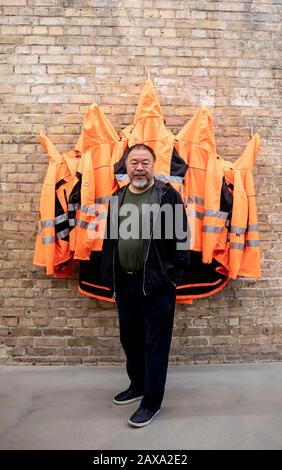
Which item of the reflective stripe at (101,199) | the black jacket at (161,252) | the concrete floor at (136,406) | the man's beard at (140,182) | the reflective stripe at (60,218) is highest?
the man's beard at (140,182)

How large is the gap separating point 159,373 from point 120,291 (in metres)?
0.62

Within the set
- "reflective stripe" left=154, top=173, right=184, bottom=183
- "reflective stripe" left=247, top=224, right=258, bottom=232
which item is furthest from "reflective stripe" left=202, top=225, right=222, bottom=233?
"reflective stripe" left=154, top=173, right=184, bottom=183

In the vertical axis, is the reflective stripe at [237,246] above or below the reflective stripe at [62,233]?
below

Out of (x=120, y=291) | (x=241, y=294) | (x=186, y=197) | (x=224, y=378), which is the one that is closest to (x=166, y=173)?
(x=186, y=197)

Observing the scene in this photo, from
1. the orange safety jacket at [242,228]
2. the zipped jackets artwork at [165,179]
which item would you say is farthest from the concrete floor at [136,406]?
the orange safety jacket at [242,228]

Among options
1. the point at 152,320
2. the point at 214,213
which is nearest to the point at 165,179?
the point at 214,213

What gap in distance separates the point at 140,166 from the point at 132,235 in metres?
0.47

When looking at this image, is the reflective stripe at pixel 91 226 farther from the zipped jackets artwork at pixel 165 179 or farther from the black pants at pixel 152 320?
the black pants at pixel 152 320

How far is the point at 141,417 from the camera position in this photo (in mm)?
2729

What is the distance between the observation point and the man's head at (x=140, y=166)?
2750 mm

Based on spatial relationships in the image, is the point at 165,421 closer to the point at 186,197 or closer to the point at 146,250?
the point at 146,250

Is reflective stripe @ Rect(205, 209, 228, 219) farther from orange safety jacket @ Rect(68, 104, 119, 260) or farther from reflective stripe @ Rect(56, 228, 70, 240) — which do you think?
reflective stripe @ Rect(56, 228, 70, 240)

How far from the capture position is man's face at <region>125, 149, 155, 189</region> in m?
2.75

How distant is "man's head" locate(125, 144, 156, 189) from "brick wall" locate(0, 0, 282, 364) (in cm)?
119
